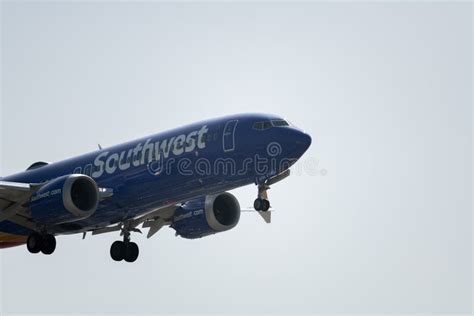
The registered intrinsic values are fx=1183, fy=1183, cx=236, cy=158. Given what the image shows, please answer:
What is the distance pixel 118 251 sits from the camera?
175 feet

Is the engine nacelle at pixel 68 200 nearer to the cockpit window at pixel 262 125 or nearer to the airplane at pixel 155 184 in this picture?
the airplane at pixel 155 184

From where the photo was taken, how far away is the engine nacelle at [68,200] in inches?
1921

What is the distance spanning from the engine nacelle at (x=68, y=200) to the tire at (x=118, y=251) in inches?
166

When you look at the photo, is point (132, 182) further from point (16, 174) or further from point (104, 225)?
point (16, 174)

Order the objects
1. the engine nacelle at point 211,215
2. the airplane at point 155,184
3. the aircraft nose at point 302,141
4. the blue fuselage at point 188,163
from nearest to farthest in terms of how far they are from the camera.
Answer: the aircraft nose at point 302,141, the blue fuselage at point 188,163, the airplane at point 155,184, the engine nacelle at point 211,215

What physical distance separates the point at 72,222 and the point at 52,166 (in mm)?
3342

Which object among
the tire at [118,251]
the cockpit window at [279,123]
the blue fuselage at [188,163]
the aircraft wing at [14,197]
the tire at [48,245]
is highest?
the cockpit window at [279,123]

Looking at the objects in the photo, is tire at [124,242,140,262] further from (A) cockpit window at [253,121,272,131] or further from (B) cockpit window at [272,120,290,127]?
(B) cockpit window at [272,120,290,127]

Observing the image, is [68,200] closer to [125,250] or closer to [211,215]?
[125,250]

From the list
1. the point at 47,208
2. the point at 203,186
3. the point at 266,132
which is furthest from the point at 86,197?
the point at 266,132

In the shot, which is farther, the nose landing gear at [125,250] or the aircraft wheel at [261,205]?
the nose landing gear at [125,250]

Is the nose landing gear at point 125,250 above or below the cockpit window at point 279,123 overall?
below

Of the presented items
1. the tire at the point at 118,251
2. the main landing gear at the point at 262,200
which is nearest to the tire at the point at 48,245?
the tire at the point at 118,251

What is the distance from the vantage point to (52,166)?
176ft
